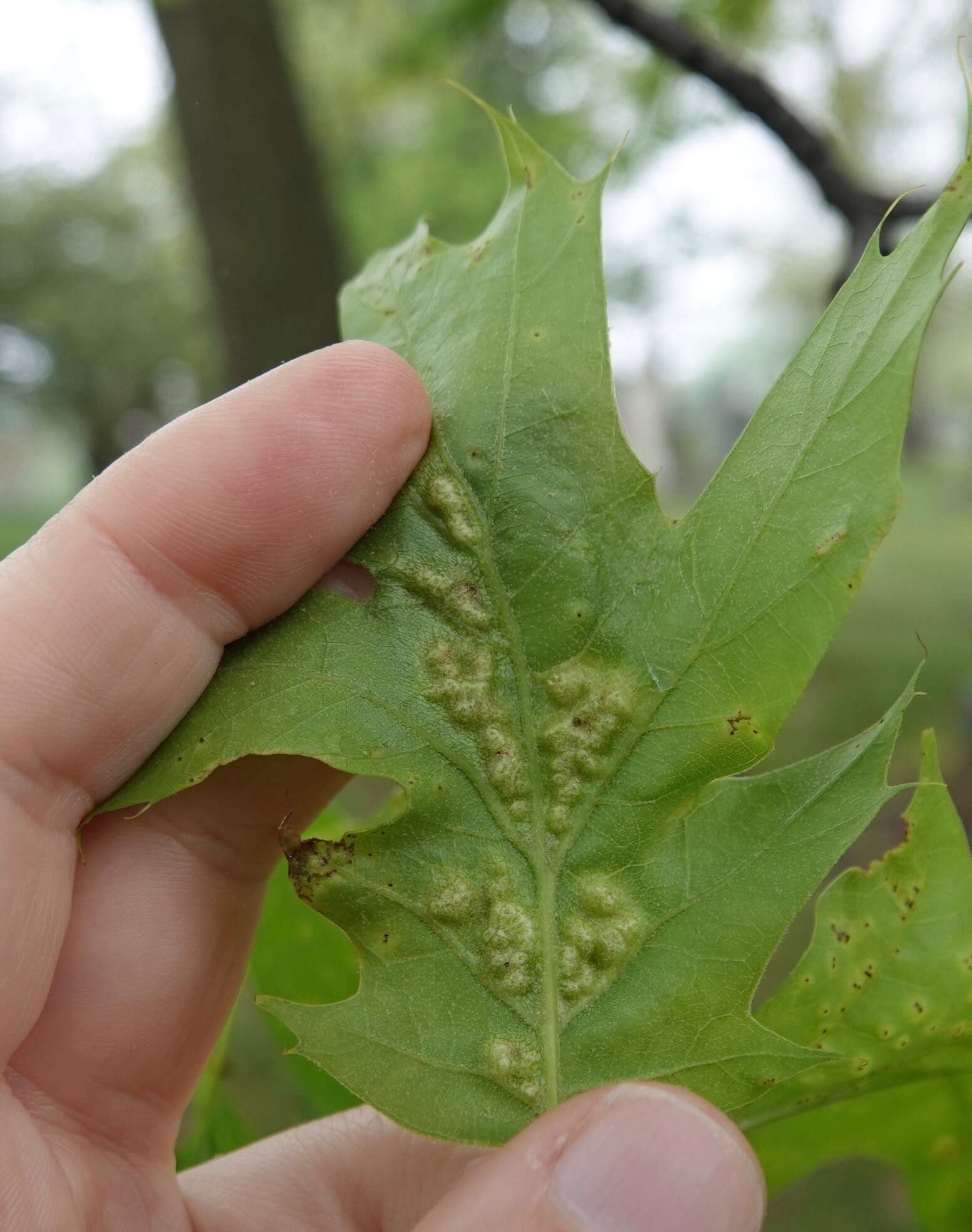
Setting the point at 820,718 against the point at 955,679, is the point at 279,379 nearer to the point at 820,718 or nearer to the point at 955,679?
the point at 820,718

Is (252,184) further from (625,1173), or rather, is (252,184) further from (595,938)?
(625,1173)

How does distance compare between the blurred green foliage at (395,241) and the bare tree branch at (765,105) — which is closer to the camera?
the bare tree branch at (765,105)

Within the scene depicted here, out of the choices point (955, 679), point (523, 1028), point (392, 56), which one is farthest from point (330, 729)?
point (955, 679)

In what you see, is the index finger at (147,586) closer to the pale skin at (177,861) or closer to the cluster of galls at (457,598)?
the pale skin at (177,861)

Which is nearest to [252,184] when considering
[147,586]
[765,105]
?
[765,105]

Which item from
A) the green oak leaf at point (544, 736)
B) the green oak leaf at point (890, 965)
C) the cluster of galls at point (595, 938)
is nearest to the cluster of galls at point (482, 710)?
the green oak leaf at point (544, 736)

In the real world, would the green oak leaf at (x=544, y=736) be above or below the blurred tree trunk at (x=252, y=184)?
below

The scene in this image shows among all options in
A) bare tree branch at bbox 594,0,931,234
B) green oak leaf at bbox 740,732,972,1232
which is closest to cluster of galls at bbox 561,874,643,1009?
green oak leaf at bbox 740,732,972,1232
